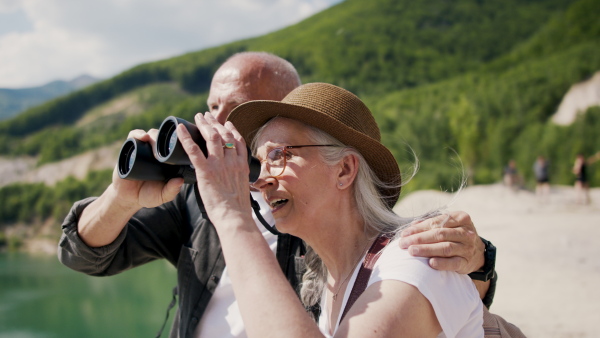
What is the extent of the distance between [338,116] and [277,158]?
257 mm

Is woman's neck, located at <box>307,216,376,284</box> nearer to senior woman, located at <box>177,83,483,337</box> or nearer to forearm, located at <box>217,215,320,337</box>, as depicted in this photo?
senior woman, located at <box>177,83,483,337</box>

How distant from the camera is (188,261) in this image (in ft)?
7.38

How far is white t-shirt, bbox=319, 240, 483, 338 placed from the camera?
1341 millimetres

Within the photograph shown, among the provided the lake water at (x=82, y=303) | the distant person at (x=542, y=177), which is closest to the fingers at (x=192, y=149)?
the distant person at (x=542, y=177)

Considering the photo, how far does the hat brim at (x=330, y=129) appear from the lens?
1.75m

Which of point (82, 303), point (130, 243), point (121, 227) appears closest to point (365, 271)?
point (121, 227)

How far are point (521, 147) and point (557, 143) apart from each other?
137 inches

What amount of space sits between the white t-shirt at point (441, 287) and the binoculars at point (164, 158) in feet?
1.71

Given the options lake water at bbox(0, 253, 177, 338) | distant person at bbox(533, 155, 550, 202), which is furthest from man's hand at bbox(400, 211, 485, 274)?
lake water at bbox(0, 253, 177, 338)

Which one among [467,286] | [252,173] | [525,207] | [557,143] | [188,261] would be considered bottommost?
[557,143]

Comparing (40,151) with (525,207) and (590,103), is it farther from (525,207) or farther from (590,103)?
(525,207)

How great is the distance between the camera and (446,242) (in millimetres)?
1451

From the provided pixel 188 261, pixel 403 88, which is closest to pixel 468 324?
pixel 188 261

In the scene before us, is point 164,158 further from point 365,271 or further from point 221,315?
point 221,315
